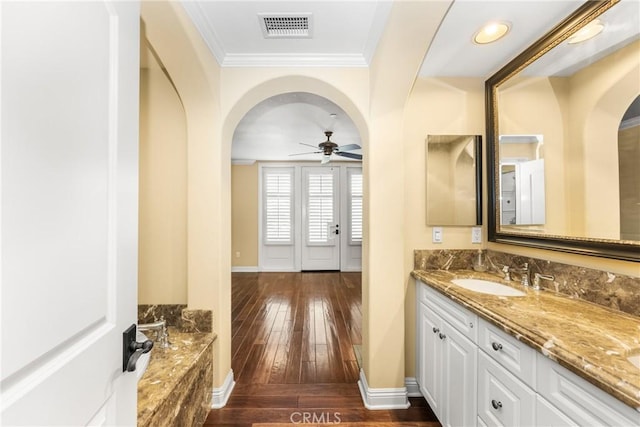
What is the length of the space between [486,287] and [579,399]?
99 centimetres

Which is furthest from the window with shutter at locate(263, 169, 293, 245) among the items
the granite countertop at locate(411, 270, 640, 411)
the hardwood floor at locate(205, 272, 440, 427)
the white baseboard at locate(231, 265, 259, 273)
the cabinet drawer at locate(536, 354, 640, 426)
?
the cabinet drawer at locate(536, 354, 640, 426)

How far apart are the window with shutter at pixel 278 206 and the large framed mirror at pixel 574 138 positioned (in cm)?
502

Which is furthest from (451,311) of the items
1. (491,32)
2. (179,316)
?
(179,316)

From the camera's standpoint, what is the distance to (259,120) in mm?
3852

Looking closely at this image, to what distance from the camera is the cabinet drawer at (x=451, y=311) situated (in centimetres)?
141

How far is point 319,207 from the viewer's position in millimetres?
6633

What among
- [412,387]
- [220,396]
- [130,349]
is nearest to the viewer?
[130,349]

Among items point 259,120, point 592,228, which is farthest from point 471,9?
point 259,120

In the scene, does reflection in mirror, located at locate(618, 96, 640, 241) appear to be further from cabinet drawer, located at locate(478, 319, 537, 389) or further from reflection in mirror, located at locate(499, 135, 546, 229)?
cabinet drawer, located at locate(478, 319, 537, 389)

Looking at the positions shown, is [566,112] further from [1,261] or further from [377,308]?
[1,261]

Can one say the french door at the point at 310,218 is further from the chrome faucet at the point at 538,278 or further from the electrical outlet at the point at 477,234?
the chrome faucet at the point at 538,278

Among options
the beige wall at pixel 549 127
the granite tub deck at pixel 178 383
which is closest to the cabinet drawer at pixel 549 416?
the beige wall at pixel 549 127

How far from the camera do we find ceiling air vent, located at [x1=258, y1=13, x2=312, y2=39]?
1642mm

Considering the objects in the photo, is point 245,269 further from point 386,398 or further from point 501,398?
point 501,398
